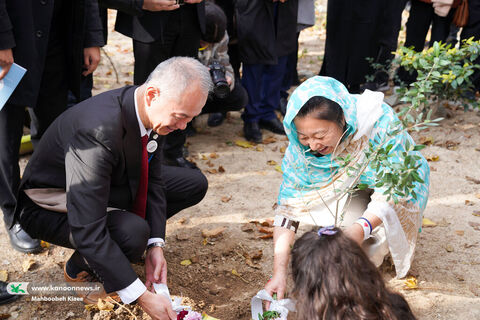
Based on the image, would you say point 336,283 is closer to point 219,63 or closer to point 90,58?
point 90,58

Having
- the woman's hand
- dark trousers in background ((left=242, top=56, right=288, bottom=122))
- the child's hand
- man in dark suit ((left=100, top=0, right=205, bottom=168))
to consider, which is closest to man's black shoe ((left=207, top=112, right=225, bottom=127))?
dark trousers in background ((left=242, top=56, right=288, bottom=122))

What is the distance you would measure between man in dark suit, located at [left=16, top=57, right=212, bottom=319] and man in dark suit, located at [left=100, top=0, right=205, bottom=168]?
130 centimetres

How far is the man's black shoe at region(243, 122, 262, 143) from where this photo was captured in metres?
4.83

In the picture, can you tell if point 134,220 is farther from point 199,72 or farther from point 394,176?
point 394,176

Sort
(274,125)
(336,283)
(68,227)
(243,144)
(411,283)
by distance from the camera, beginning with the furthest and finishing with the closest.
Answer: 1. (274,125)
2. (243,144)
3. (411,283)
4. (68,227)
5. (336,283)

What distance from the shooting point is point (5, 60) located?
2.70 meters

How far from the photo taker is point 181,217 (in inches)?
142

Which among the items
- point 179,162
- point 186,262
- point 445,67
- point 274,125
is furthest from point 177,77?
point 445,67

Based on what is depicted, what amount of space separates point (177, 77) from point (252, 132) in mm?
2688

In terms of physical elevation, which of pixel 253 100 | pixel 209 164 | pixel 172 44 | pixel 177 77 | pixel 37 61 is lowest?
pixel 209 164

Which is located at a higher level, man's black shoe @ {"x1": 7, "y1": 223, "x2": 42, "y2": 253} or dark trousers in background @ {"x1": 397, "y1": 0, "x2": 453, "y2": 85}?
dark trousers in background @ {"x1": 397, "y1": 0, "x2": 453, "y2": 85}

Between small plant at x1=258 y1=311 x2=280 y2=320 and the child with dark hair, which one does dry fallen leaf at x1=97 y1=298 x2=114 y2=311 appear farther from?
the child with dark hair

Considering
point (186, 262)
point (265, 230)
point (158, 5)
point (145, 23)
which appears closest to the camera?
point (186, 262)

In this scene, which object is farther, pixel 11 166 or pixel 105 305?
pixel 11 166
